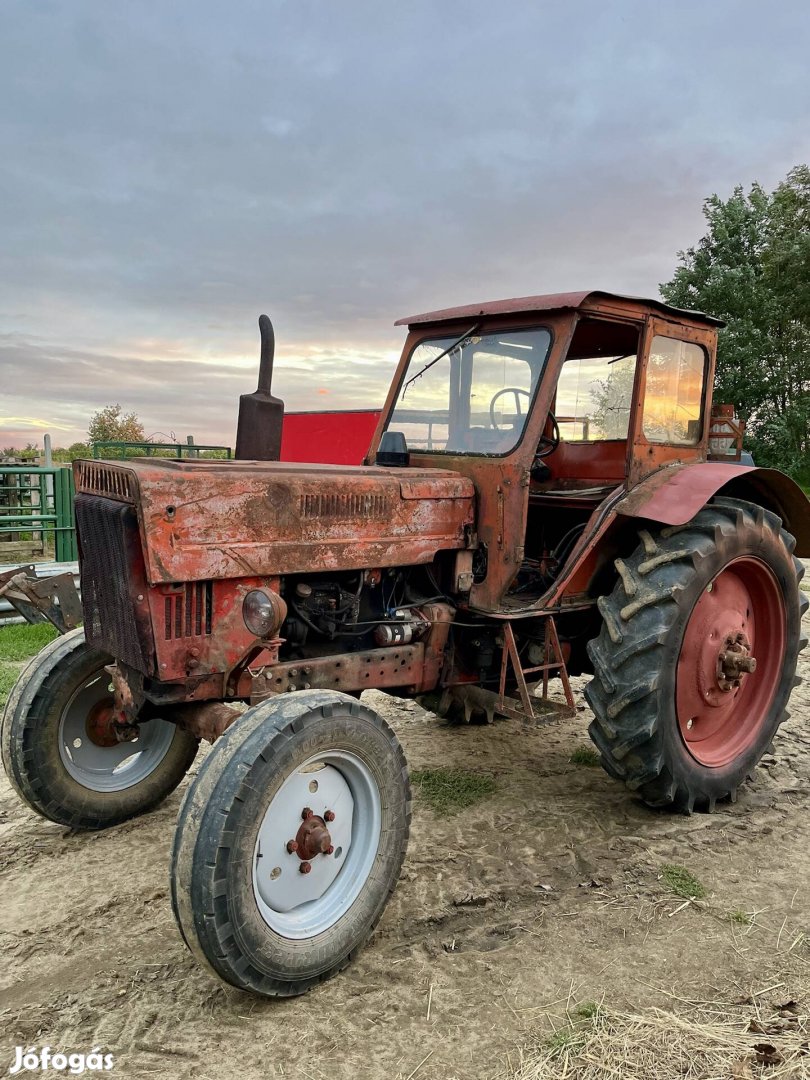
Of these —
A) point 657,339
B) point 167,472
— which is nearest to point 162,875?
point 167,472

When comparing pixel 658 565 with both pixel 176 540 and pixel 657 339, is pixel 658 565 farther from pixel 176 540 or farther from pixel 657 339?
pixel 176 540

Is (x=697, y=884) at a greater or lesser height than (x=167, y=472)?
lesser

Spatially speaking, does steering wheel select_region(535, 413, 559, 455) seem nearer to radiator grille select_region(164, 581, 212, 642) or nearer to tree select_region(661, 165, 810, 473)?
radiator grille select_region(164, 581, 212, 642)

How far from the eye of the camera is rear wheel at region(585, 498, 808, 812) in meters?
3.60

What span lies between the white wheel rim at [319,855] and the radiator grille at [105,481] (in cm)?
119

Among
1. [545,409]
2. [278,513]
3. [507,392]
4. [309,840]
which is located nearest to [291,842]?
[309,840]

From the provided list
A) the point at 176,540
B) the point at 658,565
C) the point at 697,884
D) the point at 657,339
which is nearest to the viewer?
the point at 176,540

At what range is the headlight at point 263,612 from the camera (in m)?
3.11

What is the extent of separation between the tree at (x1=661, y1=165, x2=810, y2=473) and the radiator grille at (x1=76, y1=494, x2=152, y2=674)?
20.6m

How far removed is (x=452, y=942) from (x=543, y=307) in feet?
8.75

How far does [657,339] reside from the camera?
4.15 metres

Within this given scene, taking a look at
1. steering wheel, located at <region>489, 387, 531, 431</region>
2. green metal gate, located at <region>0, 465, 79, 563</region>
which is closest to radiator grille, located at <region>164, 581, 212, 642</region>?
steering wheel, located at <region>489, 387, 531, 431</region>

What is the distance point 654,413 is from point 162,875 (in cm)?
315

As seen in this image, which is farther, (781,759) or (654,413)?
(781,759)
